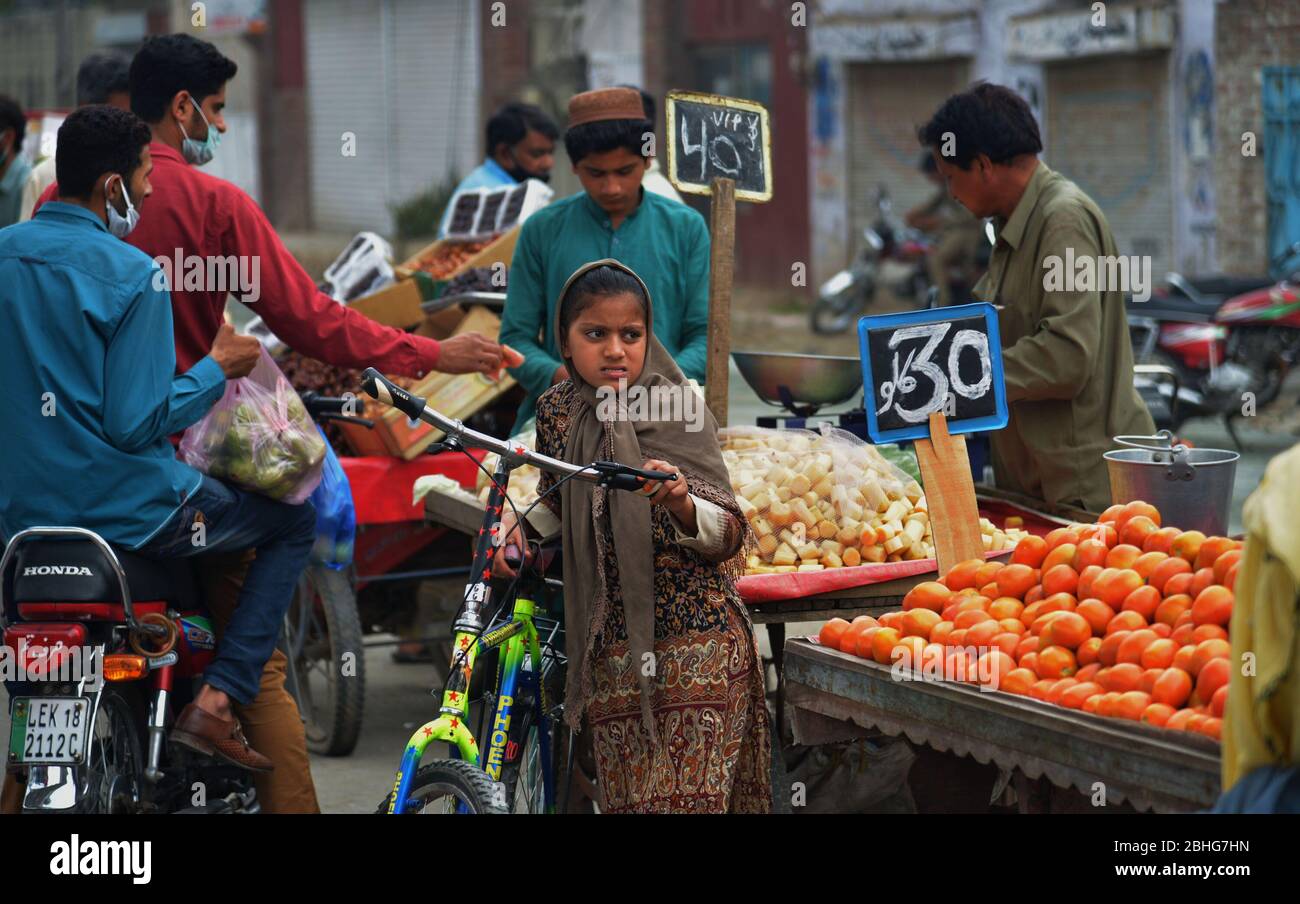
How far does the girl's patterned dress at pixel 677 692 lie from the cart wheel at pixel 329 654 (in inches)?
84.3

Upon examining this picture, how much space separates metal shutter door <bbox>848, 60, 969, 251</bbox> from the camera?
19.0 m

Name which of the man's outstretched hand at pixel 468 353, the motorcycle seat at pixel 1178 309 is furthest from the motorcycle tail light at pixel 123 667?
the motorcycle seat at pixel 1178 309

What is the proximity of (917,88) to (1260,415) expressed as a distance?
8.20 meters

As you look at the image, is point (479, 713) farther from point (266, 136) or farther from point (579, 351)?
point (266, 136)

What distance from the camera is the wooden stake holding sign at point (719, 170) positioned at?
16.0 ft

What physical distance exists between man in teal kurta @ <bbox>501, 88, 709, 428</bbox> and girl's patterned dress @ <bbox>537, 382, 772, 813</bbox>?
4.68 feet

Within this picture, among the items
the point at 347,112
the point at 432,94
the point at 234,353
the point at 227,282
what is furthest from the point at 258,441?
the point at 347,112

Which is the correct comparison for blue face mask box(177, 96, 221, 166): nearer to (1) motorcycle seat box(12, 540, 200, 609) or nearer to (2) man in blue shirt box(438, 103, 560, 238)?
(1) motorcycle seat box(12, 540, 200, 609)

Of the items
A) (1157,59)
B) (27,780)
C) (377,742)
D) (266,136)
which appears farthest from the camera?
(266,136)

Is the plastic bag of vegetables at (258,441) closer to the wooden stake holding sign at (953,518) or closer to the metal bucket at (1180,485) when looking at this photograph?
the wooden stake holding sign at (953,518)

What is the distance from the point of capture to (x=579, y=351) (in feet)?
11.8

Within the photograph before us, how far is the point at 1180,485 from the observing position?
13.7 ft

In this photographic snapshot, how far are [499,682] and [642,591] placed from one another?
1.23 feet

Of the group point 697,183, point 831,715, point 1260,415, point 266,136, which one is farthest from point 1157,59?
point 266,136
